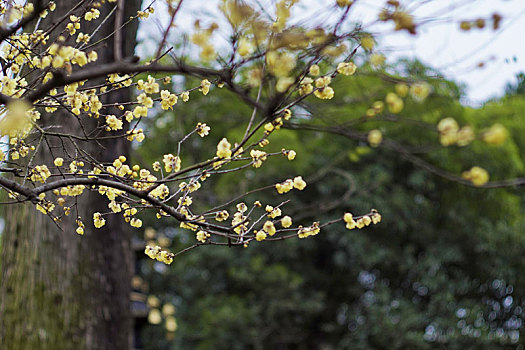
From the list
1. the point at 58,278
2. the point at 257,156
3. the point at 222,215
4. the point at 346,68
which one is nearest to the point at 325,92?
the point at 346,68

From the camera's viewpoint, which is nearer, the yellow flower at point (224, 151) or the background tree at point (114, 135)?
the background tree at point (114, 135)

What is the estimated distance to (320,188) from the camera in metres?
8.20

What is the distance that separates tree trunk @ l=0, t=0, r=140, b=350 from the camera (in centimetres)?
297

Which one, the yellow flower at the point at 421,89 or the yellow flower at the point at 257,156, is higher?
the yellow flower at the point at 421,89

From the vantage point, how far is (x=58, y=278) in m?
3.04

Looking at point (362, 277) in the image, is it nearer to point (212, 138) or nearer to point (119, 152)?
point (212, 138)

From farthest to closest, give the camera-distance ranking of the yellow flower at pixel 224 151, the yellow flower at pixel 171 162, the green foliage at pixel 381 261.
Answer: the green foliage at pixel 381 261 < the yellow flower at pixel 171 162 < the yellow flower at pixel 224 151

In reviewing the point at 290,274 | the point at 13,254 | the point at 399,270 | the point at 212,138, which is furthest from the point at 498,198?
the point at 13,254

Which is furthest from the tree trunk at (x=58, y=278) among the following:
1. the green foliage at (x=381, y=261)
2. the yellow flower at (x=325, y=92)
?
the green foliage at (x=381, y=261)

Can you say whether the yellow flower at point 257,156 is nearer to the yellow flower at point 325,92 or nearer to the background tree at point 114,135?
the background tree at point 114,135

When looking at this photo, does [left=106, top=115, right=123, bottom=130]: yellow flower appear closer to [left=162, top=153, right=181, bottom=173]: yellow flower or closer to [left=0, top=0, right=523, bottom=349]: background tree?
[left=0, top=0, right=523, bottom=349]: background tree

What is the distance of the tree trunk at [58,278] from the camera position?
297cm

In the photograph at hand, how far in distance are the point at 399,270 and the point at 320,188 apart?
1.80 meters

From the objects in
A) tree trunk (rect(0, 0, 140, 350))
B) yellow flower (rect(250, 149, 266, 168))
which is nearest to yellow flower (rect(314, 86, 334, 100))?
yellow flower (rect(250, 149, 266, 168))
